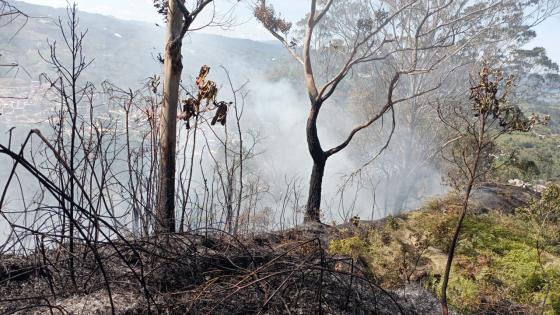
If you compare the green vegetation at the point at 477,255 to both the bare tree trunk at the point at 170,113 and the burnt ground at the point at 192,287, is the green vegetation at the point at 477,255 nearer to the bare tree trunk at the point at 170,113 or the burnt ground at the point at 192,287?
the burnt ground at the point at 192,287

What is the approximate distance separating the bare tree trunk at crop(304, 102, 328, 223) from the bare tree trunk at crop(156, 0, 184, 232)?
2.17 m

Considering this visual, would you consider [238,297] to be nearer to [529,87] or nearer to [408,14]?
[408,14]

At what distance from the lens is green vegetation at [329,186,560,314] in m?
3.68

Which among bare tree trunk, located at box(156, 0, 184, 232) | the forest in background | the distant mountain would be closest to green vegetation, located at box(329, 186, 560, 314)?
the forest in background

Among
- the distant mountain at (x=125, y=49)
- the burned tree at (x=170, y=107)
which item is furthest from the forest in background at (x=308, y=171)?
the distant mountain at (x=125, y=49)

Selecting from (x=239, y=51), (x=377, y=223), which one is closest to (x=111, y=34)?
(x=239, y=51)

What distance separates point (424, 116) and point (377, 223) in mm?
12528

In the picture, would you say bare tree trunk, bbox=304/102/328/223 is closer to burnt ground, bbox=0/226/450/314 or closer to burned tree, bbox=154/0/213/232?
burned tree, bbox=154/0/213/232

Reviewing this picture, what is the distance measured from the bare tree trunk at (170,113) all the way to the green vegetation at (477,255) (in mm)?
Answer: 1803

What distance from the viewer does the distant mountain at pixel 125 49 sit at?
50738 mm

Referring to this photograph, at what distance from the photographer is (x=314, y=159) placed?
610 cm

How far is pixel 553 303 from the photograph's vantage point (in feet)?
11.8

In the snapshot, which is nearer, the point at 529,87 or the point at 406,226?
the point at 406,226

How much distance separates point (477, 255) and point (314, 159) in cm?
245
